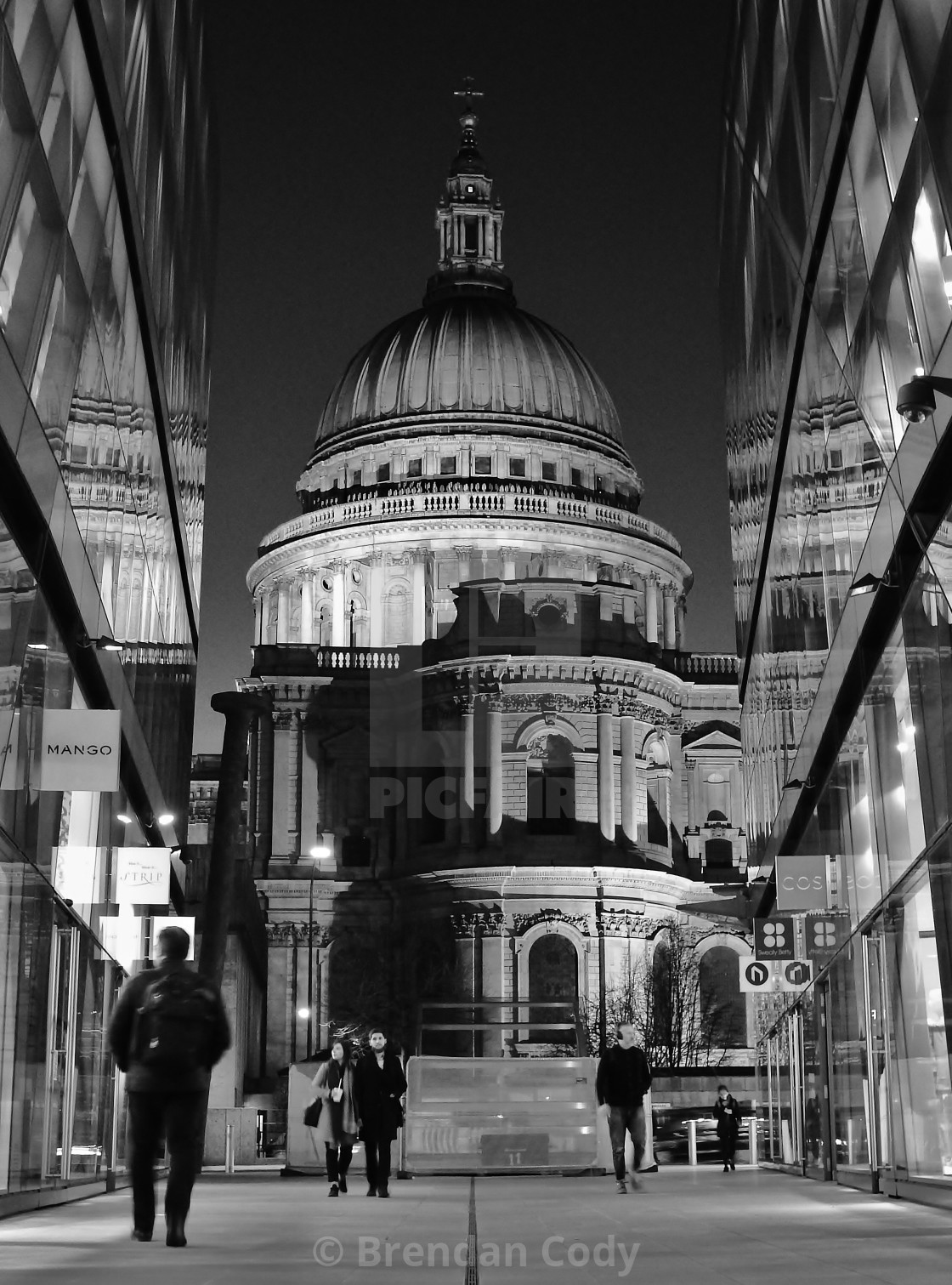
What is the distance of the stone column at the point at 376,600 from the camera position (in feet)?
358

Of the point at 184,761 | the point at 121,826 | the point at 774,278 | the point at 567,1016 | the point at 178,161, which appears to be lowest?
the point at 567,1016

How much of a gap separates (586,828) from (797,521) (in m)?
59.9

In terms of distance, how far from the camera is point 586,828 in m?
90.4

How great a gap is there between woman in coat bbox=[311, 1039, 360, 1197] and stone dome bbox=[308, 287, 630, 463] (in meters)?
94.3

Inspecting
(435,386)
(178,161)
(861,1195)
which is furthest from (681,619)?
(861,1195)

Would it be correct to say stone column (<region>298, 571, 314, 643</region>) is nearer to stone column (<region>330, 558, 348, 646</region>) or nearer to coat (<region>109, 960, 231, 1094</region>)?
stone column (<region>330, 558, 348, 646</region>)

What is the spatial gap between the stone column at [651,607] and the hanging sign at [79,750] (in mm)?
91323

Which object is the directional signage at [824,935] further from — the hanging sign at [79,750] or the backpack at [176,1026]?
the backpack at [176,1026]

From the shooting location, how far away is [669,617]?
379 ft

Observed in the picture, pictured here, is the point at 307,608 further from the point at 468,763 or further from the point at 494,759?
the point at 494,759

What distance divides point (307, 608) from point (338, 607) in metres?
2.42

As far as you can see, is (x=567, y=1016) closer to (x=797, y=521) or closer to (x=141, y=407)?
(x=797, y=521)

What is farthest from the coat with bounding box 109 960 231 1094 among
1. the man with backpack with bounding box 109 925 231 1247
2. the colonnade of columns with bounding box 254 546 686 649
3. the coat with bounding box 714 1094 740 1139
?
the colonnade of columns with bounding box 254 546 686 649

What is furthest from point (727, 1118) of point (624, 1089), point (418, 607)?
point (418, 607)
